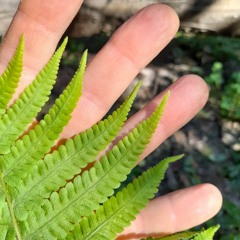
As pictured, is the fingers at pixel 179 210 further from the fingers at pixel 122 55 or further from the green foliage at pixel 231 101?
the green foliage at pixel 231 101

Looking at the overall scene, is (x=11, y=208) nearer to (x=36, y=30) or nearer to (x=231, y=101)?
(x=36, y=30)

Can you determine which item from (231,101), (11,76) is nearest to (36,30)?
(11,76)

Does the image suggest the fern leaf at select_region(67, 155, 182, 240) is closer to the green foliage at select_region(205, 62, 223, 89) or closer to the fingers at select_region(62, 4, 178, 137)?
the fingers at select_region(62, 4, 178, 137)

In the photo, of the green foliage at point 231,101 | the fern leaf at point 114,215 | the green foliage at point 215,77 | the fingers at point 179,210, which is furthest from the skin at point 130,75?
the green foliage at point 215,77

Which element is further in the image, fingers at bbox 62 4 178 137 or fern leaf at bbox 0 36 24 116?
fingers at bbox 62 4 178 137

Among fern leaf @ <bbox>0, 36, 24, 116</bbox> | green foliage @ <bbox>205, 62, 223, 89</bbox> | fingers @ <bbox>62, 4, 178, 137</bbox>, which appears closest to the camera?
fern leaf @ <bbox>0, 36, 24, 116</bbox>

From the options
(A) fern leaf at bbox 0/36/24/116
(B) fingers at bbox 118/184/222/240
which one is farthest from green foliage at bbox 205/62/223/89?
(A) fern leaf at bbox 0/36/24/116
